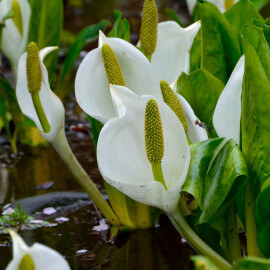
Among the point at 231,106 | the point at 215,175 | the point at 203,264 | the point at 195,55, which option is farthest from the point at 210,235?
the point at 195,55

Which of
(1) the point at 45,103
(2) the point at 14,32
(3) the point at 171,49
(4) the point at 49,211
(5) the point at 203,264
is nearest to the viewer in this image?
(5) the point at 203,264

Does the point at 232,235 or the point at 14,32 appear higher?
the point at 14,32

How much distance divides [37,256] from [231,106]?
21.0 inches

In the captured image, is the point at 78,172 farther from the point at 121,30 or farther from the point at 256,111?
the point at 256,111

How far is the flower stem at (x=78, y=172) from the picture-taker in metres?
1.50

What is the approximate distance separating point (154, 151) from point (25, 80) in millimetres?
517

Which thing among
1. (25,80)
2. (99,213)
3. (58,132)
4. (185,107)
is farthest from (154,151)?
(99,213)

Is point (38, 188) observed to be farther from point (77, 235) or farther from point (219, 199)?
point (219, 199)

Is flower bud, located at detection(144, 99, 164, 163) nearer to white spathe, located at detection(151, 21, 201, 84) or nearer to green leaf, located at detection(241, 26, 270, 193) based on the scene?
green leaf, located at detection(241, 26, 270, 193)

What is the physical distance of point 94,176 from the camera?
6.77ft

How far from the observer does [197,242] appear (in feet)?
4.01

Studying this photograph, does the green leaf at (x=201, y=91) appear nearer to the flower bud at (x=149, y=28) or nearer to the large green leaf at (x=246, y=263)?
the flower bud at (x=149, y=28)

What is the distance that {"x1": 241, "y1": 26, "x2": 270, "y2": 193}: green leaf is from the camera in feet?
3.75

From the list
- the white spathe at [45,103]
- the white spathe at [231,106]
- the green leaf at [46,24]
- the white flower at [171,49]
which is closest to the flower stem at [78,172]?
the white spathe at [45,103]
